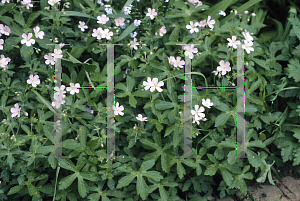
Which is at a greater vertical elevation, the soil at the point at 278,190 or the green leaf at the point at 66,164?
the green leaf at the point at 66,164

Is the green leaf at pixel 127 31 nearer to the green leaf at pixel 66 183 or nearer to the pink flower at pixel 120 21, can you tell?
the pink flower at pixel 120 21

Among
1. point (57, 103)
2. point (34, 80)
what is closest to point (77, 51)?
point (34, 80)

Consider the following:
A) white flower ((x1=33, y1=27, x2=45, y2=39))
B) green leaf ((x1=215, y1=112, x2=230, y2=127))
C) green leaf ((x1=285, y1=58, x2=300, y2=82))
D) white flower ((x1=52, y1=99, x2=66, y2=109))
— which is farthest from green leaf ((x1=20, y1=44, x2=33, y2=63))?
green leaf ((x1=285, y1=58, x2=300, y2=82))

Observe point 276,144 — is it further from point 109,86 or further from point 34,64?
point 34,64

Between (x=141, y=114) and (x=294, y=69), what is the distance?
126 cm

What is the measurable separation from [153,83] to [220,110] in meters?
0.56

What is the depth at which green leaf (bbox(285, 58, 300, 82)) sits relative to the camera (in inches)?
83.8

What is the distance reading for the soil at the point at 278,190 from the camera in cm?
216

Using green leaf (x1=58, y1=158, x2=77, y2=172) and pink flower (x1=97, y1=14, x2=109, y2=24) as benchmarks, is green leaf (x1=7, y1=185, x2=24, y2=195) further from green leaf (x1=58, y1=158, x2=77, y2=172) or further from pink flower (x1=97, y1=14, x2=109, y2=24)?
pink flower (x1=97, y1=14, x2=109, y2=24)

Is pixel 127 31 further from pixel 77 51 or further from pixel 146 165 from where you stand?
pixel 146 165

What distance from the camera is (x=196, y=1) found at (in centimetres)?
227

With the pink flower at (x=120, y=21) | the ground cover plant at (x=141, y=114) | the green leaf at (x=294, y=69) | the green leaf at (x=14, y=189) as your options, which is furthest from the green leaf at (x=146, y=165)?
the green leaf at (x=294, y=69)

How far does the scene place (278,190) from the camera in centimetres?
220

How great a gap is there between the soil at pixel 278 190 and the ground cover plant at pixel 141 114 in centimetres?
9
